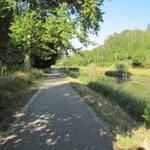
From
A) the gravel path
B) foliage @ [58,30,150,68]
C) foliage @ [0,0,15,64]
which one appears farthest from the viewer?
foliage @ [58,30,150,68]

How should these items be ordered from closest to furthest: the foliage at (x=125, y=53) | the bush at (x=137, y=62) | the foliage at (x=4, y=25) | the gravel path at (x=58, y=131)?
the gravel path at (x=58, y=131), the foliage at (x=4, y=25), the bush at (x=137, y=62), the foliage at (x=125, y=53)

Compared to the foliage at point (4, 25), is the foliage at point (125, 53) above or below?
below

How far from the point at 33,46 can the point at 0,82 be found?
21.0 meters

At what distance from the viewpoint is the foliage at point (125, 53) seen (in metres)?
134

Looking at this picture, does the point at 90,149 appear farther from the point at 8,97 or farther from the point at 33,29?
the point at 33,29

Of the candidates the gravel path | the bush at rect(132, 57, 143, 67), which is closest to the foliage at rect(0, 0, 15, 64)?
the gravel path

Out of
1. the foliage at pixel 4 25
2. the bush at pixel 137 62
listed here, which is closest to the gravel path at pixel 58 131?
the foliage at pixel 4 25

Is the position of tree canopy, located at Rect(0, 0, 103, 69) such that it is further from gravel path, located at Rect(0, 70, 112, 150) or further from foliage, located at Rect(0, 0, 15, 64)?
gravel path, located at Rect(0, 70, 112, 150)

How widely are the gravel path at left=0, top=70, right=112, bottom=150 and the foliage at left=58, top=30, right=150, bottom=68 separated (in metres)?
114

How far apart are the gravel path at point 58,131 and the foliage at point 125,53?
11401 cm

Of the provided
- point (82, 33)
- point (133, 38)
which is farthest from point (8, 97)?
point (133, 38)

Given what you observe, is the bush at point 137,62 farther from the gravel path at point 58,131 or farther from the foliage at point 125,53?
the gravel path at point 58,131

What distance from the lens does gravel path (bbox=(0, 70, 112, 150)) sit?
29.5ft

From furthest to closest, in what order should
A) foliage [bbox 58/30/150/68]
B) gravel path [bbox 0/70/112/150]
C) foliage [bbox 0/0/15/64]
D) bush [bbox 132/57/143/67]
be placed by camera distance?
foliage [bbox 58/30/150/68] < bush [bbox 132/57/143/67] < foliage [bbox 0/0/15/64] < gravel path [bbox 0/70/112/150]
